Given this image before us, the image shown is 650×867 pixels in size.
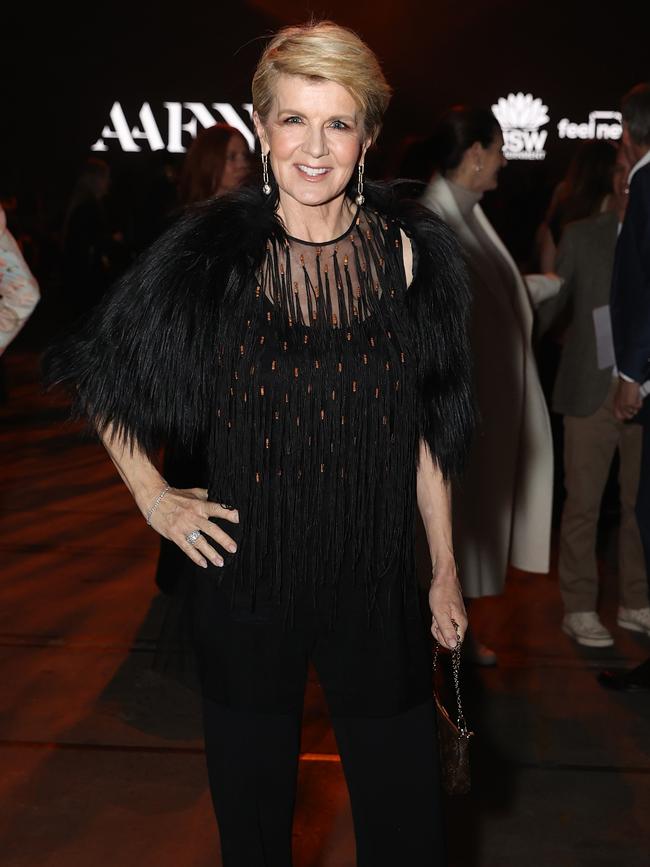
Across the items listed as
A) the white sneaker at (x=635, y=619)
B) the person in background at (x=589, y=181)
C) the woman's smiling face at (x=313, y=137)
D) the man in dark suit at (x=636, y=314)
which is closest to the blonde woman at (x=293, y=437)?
the woman's smiling face at (x=313, y=137)

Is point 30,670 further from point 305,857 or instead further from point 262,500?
point 262,500

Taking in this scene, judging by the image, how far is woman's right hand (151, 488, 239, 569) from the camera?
1.94 m

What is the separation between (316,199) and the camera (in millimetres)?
1974

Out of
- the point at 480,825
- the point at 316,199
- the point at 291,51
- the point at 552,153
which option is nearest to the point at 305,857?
the point at 480,825

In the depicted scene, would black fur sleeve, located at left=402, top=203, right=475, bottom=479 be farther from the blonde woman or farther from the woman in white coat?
the woman in white coat

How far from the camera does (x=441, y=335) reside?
207 centimetres

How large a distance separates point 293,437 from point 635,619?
110 inches

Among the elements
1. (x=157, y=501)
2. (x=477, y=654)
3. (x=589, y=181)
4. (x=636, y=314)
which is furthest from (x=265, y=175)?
(x=589, y=181)

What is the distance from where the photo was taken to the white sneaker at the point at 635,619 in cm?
433

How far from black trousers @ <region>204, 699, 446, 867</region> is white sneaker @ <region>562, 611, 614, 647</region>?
2270 millimetres

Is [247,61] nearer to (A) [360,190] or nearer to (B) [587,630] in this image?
(B) [587,630]

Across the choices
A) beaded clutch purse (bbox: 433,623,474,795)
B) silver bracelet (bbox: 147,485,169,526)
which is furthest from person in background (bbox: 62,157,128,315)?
beaded clutch purse (bbox: 433,623,474,795)

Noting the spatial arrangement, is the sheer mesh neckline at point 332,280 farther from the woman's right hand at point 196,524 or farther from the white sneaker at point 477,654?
the white sneaker at point 477,654

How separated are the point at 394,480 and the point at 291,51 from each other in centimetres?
74
